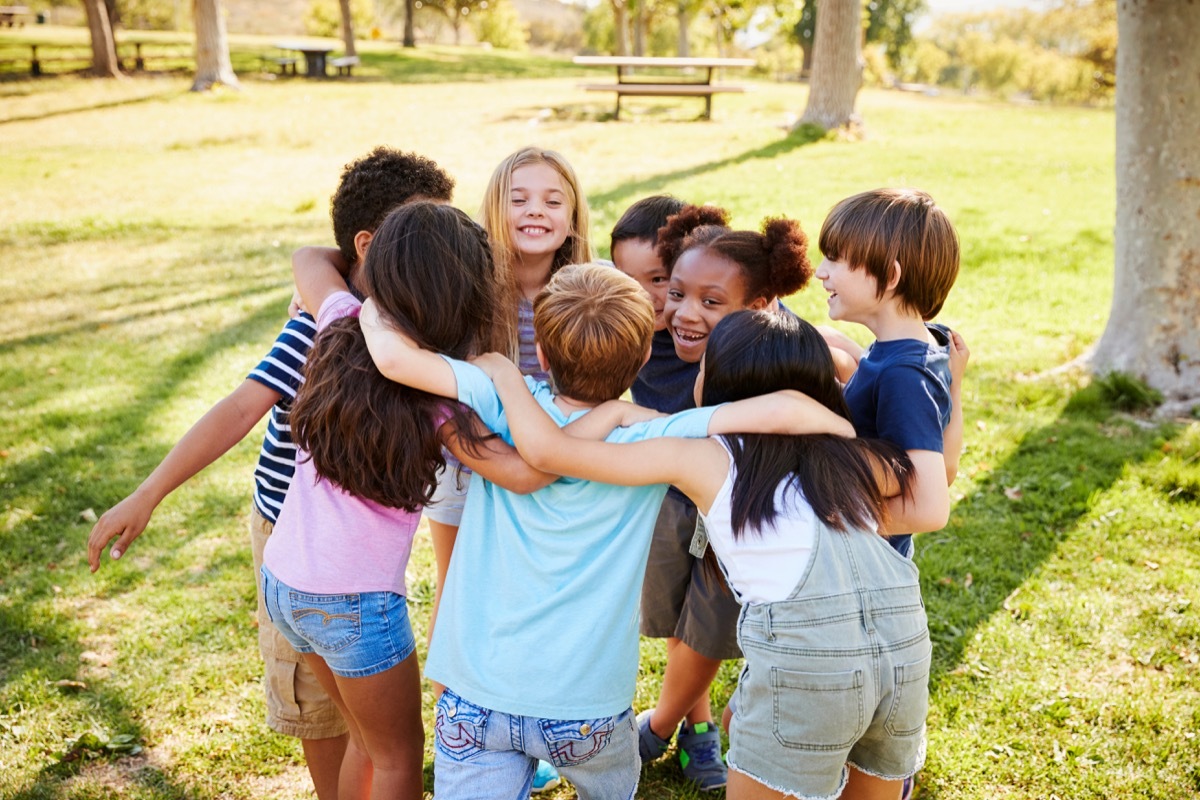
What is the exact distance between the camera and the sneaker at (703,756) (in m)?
2.82

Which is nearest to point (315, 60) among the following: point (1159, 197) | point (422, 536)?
point (422, 536)

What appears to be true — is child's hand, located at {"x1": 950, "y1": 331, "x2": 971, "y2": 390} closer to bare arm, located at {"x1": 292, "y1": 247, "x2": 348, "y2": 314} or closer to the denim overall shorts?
the denim overall shorts

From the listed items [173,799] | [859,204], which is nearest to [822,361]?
[859,204]

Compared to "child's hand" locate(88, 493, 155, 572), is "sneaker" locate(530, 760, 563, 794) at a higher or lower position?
lower

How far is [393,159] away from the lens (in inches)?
94.8

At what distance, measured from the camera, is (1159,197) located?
17.4 feet

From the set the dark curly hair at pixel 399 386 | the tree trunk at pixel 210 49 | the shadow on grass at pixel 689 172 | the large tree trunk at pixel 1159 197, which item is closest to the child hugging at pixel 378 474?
the dark curly hair at pixel 399 386

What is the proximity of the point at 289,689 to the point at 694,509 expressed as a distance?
1.15 meters

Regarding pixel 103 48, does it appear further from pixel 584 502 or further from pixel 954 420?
pixel 954 420

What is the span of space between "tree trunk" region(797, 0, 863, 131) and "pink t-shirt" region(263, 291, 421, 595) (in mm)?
12571

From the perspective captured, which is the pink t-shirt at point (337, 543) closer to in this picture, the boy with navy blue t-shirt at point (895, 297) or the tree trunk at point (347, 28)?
the boy with navy blue t-shirt at point (895, 297)

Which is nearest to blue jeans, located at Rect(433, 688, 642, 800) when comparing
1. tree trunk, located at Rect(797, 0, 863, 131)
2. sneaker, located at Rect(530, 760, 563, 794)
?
sneaker, located at Rect(530, 760, 563, 794)

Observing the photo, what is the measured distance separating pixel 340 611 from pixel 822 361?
1153mm

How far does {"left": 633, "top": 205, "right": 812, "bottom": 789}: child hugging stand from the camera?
94.7 inches
